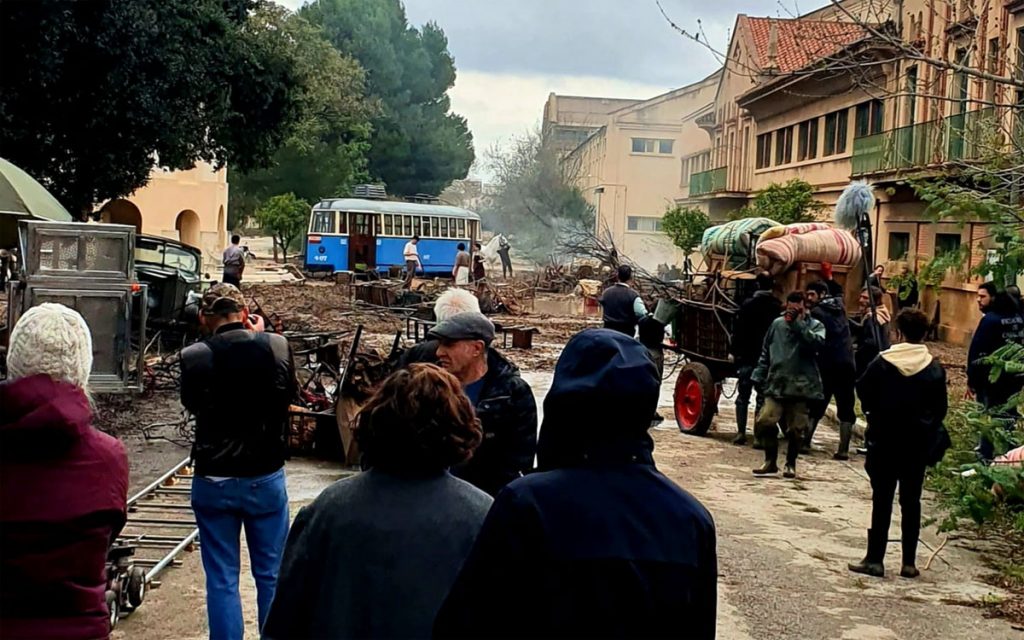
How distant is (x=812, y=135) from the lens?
1372 inches

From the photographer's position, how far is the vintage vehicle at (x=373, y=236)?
3975 cm

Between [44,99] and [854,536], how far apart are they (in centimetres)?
1350

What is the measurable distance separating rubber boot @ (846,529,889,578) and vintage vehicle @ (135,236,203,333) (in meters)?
10.4

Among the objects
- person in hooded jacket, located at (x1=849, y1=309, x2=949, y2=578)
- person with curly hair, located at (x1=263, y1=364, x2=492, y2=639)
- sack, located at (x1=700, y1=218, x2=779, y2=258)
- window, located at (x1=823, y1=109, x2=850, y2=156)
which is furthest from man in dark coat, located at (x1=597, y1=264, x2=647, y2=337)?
window, located at (x1=823, y1=109, x2=850, y2=156)

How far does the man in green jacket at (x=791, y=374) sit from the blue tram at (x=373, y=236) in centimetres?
2886

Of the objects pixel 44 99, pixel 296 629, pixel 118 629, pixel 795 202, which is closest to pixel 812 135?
pixel 795 202

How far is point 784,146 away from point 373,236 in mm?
13590

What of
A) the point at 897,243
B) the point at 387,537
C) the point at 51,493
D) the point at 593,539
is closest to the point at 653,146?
the point at 897,243

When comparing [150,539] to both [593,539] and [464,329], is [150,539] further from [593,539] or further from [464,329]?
[593,539]

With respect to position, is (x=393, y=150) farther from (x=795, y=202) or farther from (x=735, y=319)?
(x=735, y=319)

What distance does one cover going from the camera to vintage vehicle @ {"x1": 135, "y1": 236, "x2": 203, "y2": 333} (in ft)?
53.8

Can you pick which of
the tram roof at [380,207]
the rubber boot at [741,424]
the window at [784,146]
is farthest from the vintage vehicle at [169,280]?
the window at [784,146]

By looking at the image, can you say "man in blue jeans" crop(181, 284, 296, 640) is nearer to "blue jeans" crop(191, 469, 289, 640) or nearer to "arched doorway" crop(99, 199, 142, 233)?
"blue jeans" crop(191, 469, 289, 640)

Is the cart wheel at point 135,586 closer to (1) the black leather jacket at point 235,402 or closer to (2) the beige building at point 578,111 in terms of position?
(1) the black leather jacket at point 235,402
